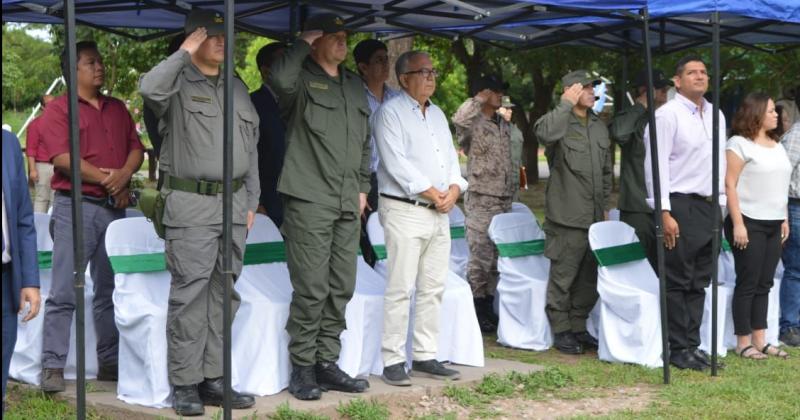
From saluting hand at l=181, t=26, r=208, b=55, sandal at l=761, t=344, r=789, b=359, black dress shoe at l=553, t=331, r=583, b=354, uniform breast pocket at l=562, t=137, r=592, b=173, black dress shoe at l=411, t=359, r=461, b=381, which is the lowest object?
sandal at l=761, t=344, r=789, b=359

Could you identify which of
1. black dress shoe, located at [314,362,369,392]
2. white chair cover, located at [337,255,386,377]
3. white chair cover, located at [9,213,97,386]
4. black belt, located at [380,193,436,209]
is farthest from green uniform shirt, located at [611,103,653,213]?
white chair cover, located at [9,213,97,386]

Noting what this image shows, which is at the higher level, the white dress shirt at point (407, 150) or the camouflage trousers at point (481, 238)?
the white dress shirt at point (407, 150)

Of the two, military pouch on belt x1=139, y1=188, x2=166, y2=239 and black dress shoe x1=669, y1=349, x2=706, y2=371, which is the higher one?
military pouch on belt x1=139, y1=188, x2=166, y2=239

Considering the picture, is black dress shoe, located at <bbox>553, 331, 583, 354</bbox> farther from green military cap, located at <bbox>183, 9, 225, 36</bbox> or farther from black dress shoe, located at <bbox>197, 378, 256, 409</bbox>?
green military cap, located at <bbox>183, 9, 225, 36</bbox>

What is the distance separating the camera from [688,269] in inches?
287

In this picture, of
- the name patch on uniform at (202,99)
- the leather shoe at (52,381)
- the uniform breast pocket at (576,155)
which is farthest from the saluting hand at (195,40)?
the uniform breast pocket at (576,155)

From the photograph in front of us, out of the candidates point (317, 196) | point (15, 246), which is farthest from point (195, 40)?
point (15, 246)

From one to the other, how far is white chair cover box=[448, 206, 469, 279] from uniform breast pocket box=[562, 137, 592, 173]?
0.96 m

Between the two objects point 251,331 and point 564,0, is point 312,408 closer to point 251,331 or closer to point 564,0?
point 251,331

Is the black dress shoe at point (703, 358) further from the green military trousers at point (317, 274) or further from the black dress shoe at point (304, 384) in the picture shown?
the black dress shoe at point (304, 384)

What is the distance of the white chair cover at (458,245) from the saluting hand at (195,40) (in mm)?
3386

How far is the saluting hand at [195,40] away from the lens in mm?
5285

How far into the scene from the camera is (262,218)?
6.49m

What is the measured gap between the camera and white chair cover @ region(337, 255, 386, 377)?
20.6ft
